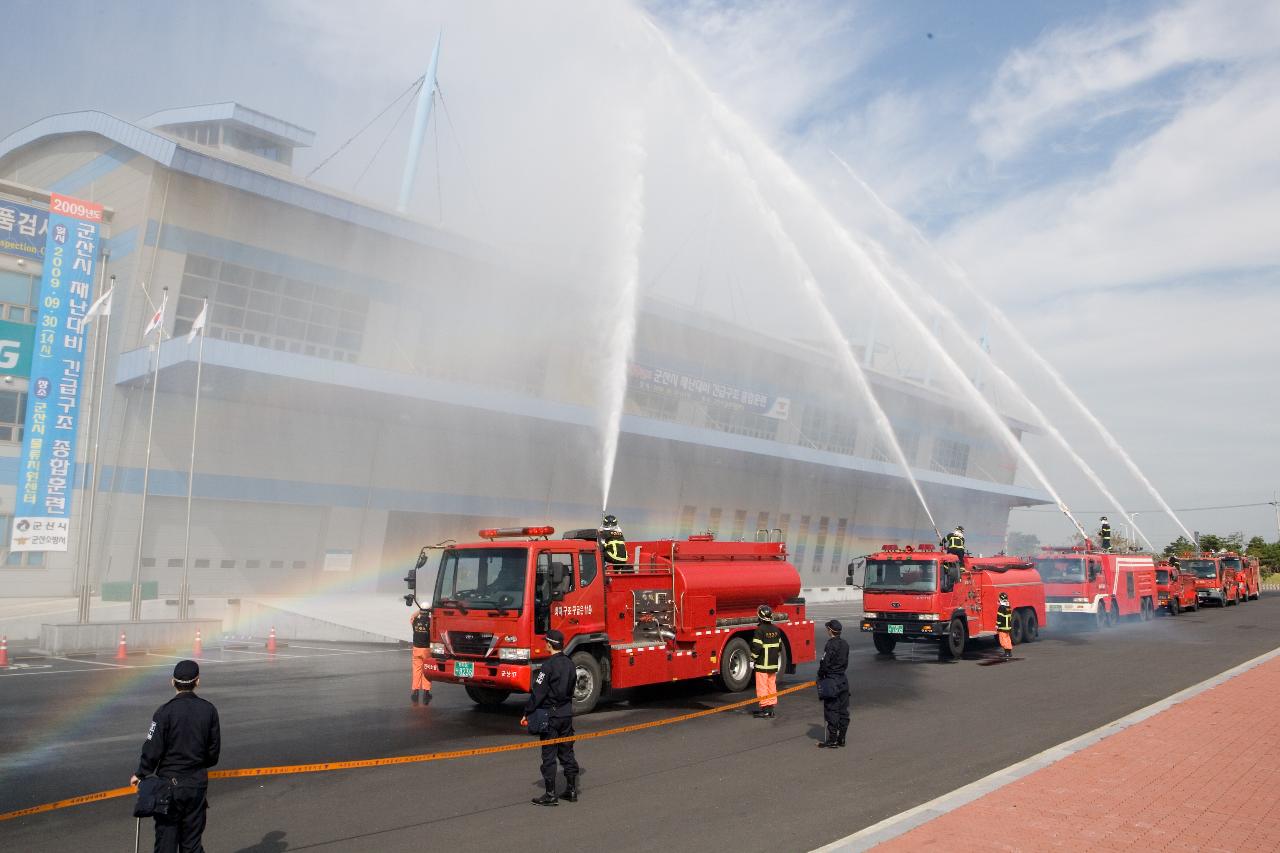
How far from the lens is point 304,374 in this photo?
105 ft

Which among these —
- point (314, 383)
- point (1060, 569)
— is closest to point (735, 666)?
point (1060, 569)

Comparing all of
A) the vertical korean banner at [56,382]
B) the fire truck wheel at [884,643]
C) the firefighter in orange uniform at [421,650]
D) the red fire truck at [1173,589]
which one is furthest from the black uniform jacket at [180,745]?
the red fire truck at [1173,589]

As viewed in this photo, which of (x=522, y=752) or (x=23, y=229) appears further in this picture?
(x=23, y=229)

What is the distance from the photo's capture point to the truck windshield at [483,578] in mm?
14070

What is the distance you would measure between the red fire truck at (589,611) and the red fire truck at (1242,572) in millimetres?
39100

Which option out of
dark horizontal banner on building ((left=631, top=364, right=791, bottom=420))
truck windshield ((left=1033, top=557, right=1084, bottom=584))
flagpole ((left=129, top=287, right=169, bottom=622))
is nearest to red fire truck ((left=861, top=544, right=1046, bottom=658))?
truck windshield ((left=1033, top=557, right=1084, bottom=584))

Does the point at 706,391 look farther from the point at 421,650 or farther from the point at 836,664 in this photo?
the point at 836,664

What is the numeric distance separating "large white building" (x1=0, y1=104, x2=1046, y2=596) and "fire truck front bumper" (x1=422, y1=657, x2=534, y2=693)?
1626cm

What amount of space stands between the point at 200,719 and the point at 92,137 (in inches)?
1407

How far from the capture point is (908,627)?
22594mm

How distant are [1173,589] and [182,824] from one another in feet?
140

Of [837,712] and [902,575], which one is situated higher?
[902,575]

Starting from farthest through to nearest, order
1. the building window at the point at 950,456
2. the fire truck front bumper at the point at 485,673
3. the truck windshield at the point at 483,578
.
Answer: the building window at the point at 950,456 < the truck windshield at the point at 483,578 < the fire truck front bumper at the point at 485,673

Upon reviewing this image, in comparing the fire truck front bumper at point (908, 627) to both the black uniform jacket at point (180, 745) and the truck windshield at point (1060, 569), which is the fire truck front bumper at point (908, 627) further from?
the black uniform jacket at point (180, 745)
